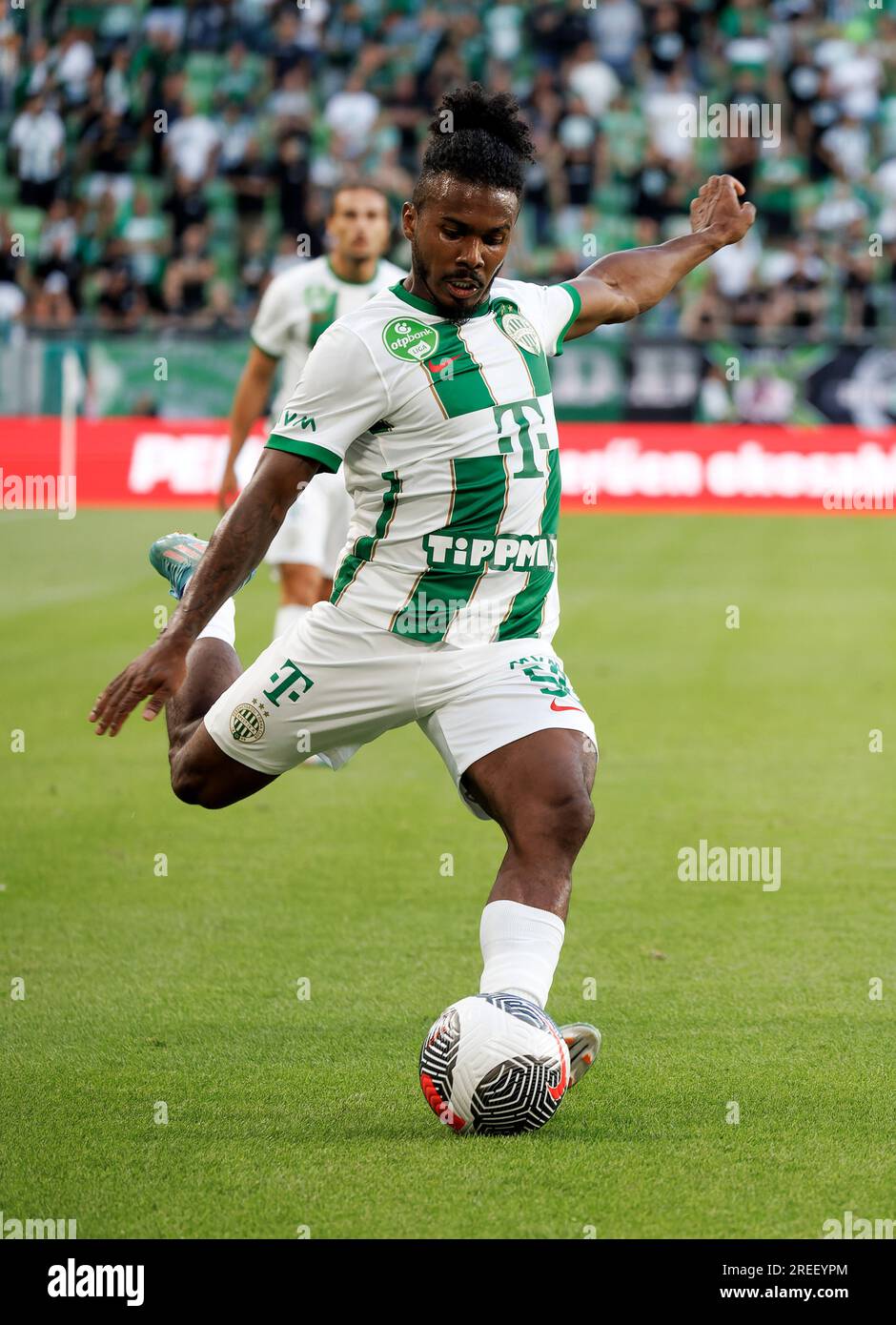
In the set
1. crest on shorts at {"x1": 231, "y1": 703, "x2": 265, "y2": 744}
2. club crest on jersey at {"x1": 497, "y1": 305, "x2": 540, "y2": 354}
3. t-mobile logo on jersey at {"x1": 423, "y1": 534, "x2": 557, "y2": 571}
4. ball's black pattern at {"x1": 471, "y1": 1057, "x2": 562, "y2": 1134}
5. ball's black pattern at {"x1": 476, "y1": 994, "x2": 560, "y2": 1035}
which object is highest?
club crest on jersey at {"x1": 497, "y1": 305, "x2": 540, "y2": 354}

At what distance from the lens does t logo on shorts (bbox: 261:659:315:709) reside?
4820 millimetres

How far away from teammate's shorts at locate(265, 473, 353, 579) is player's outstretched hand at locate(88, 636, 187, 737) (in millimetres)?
5111

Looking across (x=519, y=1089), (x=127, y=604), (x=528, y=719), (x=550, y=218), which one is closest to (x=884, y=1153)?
(x=519, y=1089)

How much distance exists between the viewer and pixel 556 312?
16.6ft

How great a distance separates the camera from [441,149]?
4598 mm

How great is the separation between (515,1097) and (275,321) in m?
6.41

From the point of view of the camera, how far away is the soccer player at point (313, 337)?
31.7 ft

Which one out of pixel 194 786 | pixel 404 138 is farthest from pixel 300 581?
pixel 404 138

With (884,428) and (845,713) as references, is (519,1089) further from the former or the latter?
(884,428)

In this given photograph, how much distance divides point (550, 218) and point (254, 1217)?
75.4ft

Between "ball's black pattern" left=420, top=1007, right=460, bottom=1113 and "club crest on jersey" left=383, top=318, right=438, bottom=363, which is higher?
"club crest on jersey" left=383, top=318, right=438, bottom=363

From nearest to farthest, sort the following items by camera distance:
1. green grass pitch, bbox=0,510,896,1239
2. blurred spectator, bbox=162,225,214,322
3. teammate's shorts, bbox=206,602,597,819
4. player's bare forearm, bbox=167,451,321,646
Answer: green grass pitch, bbox=0,510,896,1239 → player's bare forearm, bbox=167,451,321,646 → teammate's shorts, bbox=206,602,597,819 → blurred spectator, bbox=162,225,214,322

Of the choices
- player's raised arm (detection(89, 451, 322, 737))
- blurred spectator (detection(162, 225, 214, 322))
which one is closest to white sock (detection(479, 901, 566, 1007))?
player's raised arm (detection(89, 451, 322, 737))

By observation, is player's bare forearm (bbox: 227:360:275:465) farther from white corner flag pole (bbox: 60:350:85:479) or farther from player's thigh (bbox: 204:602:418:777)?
white corner flag pole (bbox: 60:350:85:479)
